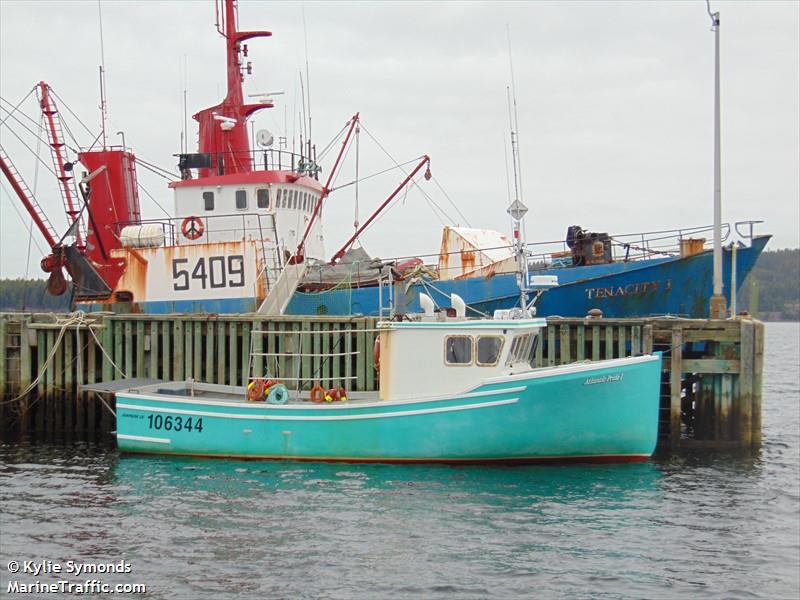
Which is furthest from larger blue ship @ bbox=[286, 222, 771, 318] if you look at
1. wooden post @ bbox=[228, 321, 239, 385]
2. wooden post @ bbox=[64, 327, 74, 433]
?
wooden post @ bbox=[64, 327, 74, 433]

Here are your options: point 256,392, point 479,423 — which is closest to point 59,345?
point 256,392

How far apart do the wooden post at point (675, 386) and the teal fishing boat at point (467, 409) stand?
2.03m

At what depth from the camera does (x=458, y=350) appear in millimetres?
16078

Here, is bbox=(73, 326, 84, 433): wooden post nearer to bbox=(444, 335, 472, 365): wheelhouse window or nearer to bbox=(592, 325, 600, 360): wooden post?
bbox=(444, 335, 472, 365): wheelhouse window

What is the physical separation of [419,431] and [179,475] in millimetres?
4247

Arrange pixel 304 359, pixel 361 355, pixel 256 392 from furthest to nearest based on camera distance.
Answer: pixel 304 359
pixel 361 355
pixel 256 392

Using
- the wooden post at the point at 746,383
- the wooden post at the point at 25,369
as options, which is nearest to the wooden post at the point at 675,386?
the wooden post at the point at 746,383

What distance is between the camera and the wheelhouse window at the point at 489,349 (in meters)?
16.0

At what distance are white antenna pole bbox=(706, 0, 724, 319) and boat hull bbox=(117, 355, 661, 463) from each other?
344 centimetres

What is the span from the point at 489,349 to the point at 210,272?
9789 millimetres

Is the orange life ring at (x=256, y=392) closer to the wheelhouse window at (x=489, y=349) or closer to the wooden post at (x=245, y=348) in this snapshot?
the wooden post at (x=245, y=348)

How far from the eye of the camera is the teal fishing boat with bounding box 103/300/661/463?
1577 cm

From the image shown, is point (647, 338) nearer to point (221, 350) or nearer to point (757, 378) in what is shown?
point (757, 378)

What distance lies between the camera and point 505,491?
14.7 metres
